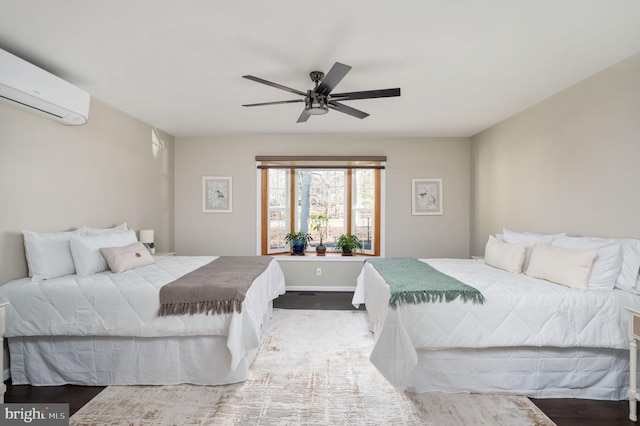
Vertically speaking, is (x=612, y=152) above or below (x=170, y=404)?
above

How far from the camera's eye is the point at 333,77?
7.26 ft

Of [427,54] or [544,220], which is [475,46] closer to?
[427,54]

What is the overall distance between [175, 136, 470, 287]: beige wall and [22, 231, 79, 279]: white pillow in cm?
241

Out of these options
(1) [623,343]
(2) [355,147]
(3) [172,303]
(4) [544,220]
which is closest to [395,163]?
(2) [355,147]

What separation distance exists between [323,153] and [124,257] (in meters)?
3.18

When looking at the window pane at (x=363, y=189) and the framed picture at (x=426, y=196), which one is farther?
the window pane at (x=363, y=189)

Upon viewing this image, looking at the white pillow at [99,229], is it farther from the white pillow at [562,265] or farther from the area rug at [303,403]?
the white pillow at [562,265]

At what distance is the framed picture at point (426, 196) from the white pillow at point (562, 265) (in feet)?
7.53

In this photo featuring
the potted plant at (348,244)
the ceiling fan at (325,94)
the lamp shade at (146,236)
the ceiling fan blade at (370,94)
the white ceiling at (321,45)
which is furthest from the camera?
the potted plant at (348,244)

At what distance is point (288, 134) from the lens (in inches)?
197

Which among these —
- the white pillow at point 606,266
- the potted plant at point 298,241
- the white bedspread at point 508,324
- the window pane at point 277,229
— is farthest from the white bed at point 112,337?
the window pane at point 277,229

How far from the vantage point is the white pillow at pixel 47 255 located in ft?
8.34

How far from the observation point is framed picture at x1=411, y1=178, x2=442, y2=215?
16.7 feet

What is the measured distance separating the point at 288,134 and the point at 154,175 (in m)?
2.05
